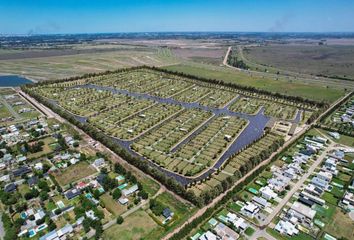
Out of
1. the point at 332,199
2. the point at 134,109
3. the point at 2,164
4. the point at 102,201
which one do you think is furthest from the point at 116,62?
the point at 332,199

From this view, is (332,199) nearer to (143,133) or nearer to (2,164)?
(143,133)

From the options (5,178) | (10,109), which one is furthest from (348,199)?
(10,109)

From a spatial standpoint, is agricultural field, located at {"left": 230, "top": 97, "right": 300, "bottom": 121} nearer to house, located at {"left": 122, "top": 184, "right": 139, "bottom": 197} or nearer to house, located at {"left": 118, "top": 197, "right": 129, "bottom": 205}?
house, located at {"left": 122, "top": 184, "right": 139, "bottom": 197}

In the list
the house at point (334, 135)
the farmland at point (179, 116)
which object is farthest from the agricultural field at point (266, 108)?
the house at point (334, 135)

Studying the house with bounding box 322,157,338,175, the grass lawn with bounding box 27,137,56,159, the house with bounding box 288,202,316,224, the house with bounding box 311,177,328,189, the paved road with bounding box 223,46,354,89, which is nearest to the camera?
the house with bounding box 288,202,316,224

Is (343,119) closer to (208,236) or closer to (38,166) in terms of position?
(208,236)

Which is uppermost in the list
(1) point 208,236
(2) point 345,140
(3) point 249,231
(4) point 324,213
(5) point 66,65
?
(5) point 66,65

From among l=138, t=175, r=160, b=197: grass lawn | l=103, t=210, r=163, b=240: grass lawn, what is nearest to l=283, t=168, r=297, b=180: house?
l=138, t=175, r=160, b=197: grass lawn

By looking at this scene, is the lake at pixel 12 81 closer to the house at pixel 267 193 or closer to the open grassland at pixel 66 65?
the open grassland at pixel 66 65
